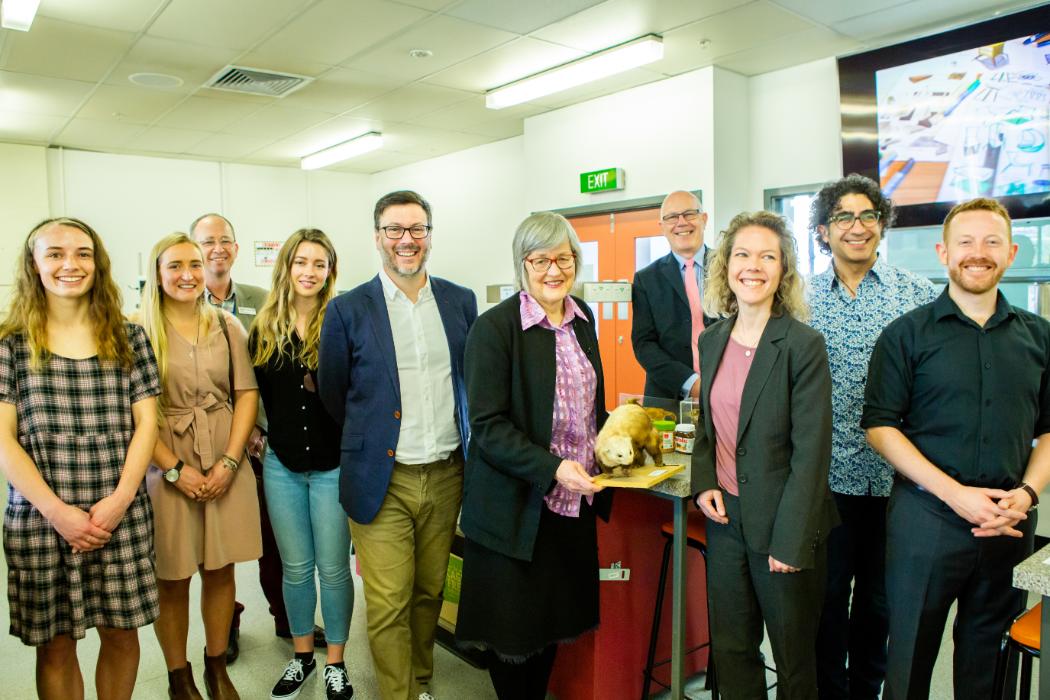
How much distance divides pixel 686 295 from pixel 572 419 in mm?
1167

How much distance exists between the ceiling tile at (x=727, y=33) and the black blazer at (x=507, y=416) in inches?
116

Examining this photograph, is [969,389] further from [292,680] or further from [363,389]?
[292,680]

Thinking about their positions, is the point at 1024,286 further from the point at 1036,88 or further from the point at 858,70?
the point at 858,70

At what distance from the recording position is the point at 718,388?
1.84 m

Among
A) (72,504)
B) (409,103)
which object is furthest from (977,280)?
(409,103)

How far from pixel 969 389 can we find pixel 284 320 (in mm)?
2061

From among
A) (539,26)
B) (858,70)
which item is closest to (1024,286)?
(858,70)

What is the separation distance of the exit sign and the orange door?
0.25m

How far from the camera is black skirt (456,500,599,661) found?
195 cm

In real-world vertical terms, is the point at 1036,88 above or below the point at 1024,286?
above

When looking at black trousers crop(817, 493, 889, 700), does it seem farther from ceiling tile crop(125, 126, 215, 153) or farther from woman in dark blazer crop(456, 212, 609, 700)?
ceiling tile crop(125, 126, 215, 153)

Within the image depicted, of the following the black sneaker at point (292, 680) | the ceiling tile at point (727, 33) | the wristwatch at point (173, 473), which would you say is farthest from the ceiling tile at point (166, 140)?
the black sneaker at point (292, 680)

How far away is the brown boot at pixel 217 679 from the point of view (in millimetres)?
2447

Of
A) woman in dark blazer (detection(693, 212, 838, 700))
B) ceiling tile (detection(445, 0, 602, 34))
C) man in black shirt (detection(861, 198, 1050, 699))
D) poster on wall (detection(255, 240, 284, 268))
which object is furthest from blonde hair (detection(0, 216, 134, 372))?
poster on wall (detection(255, 240, 284, 268))
